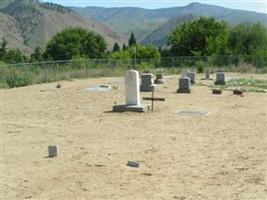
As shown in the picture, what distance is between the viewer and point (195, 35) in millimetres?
53219

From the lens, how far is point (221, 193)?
8.15 m

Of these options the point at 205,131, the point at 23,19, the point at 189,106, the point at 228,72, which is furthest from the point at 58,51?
the point at 23,19

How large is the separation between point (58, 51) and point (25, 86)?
49.7 meters

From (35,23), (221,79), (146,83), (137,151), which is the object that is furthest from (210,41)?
(35,23)

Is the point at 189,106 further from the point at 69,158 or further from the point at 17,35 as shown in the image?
the point at 17,35

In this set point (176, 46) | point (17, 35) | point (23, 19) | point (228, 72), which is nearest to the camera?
point (228, 72)

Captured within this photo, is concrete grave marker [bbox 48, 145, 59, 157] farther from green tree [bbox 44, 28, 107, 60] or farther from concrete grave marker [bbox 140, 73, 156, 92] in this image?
green tree [bbox 44, 28, 107, 60]

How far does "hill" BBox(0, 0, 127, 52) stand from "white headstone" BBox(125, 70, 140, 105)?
119453 mm

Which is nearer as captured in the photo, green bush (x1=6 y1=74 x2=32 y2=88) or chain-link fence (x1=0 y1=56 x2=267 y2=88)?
green bush (x1=6 y1=74 x2=32 y2=88)

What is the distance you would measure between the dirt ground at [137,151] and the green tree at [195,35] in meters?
33.3

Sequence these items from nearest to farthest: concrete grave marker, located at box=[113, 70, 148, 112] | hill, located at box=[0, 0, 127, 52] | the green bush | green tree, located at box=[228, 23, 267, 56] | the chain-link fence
A: concrete grave marker, located at box=[113, 70, 148, 112] → the green bush → the chain-link fence → green tree, located at box=[228, 23, 267, 56] → hill, located at box=[0, 0, 127, 52]

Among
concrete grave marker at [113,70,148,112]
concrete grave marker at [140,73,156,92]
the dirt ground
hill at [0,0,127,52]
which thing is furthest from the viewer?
hill at [0,0,127,52]

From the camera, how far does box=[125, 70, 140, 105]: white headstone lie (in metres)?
17.5

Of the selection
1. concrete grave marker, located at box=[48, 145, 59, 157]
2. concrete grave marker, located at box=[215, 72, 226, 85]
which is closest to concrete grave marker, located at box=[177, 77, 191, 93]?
concrete grave marker, located at box=[215, 72, 226, 85]
